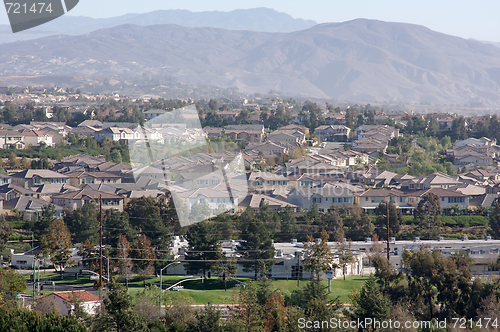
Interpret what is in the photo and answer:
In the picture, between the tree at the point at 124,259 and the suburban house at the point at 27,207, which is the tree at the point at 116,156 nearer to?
the suburban house at the point at 27,207

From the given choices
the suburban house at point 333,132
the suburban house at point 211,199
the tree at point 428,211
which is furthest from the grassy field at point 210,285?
the suburban house at point 333,132

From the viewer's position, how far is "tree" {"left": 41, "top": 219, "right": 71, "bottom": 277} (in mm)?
20859

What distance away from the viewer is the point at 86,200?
28.9 metres

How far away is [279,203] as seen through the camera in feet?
95.5

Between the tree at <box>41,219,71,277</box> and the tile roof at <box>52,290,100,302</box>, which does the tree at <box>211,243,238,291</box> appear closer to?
the tree at <box>41,219,71,277</box>

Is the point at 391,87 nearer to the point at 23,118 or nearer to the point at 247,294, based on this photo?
the point at 23,118

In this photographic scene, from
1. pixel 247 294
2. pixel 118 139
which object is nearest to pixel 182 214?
pixel 247 294

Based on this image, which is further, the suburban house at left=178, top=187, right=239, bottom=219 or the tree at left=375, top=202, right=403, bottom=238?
the suburban house at left=178, top=187, right=239, bottom=219

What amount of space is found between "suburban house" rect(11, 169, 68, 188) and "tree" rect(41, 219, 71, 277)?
11.9 meters

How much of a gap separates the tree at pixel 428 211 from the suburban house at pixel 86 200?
13.7 m

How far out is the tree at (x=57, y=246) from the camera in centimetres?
2086

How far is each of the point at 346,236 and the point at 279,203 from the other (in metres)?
4.76

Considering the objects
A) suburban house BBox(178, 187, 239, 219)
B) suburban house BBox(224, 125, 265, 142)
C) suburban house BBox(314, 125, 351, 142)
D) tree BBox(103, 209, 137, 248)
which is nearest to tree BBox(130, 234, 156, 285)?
tree BBox(103, 209, 137, 248)

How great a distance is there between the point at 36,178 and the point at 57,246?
1340cm
